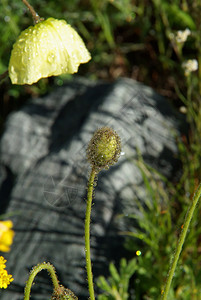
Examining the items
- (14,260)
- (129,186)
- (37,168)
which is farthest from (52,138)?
(14,260)

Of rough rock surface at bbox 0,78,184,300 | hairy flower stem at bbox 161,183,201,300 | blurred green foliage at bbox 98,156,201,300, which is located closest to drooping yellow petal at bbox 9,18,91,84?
rough rock surface at bbox 0,78,184,300

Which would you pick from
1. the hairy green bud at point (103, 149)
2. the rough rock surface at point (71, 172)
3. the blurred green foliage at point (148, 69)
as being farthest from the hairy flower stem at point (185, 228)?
the blurred green foliage at point (148, 69)

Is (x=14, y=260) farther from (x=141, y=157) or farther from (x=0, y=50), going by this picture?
(x=0, y=50)

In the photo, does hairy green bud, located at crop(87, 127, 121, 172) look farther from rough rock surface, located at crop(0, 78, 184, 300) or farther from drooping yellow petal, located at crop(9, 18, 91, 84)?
rough rock surface, located at crop(0, 78, 184, 300)

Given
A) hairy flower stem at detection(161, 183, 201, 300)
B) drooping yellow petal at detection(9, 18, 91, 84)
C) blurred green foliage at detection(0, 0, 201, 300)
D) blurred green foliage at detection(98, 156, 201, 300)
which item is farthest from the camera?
blurred green foliage at detection(0, 0, 201, 300)

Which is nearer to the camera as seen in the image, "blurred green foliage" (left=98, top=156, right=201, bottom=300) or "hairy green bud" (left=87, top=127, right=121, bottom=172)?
"hairy green bud" (left=87, top=127, right=121, bottom=172)

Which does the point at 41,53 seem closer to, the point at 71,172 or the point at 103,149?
the point at 103,149
